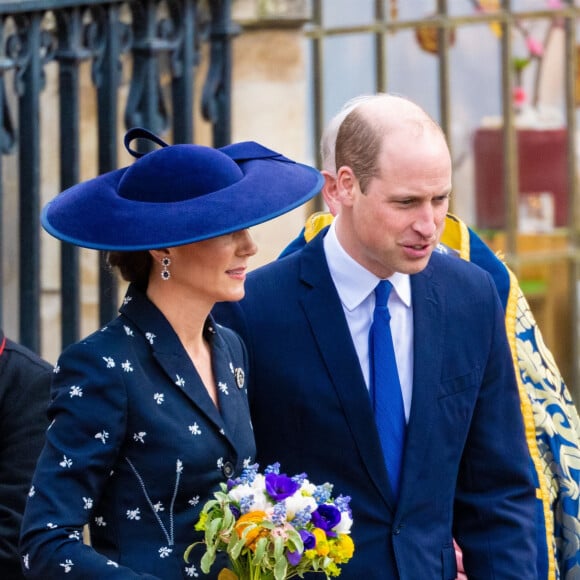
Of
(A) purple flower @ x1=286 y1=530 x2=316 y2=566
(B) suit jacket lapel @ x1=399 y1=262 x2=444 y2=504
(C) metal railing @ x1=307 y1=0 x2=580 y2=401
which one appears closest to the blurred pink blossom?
(C) metal railing @ x1=307 y1=0 x2=580 y2=401

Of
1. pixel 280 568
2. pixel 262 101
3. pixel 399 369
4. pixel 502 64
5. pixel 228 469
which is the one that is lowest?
pixel 280 568

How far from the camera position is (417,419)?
148 inches

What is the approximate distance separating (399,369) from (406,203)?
39 cm

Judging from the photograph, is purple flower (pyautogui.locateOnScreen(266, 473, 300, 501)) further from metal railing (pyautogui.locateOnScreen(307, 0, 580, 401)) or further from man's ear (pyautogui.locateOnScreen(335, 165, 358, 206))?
metal railing (pyautogui.locateOnScreen(307, 0, 580, 401))

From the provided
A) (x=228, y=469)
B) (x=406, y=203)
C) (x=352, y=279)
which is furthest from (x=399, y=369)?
(x=228, y=469)

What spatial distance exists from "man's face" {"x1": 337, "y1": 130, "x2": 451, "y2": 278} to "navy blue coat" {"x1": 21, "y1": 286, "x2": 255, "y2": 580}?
0.58 m

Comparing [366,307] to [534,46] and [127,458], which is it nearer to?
[127,458]

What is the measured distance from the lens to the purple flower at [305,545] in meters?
3.08

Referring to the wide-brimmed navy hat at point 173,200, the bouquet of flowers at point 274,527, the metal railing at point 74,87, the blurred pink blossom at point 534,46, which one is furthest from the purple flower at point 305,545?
the blurred pink blossom at point 534,46

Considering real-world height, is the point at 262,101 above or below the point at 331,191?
above

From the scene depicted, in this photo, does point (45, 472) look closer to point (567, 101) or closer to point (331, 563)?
point (331, 563)

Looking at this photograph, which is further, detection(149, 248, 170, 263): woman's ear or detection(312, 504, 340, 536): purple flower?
detection(149, 248, 170, 263): woman's ear

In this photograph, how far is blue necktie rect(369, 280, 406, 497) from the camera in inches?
149

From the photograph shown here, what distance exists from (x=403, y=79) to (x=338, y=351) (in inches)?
186
